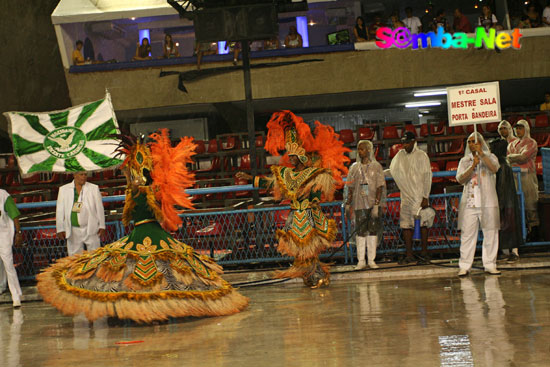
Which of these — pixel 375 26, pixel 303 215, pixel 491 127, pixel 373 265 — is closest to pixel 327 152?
pixel 303 215

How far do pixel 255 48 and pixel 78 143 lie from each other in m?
8.55

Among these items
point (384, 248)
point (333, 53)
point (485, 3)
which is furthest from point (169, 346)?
point (485, 3)

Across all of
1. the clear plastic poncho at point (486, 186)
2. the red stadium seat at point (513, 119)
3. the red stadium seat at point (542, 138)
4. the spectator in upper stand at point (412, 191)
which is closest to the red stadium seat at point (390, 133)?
the red stadium seat at point (513, 119)

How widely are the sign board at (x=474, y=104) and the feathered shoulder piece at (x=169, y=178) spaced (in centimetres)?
401

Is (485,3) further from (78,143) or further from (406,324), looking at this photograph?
(406,324)

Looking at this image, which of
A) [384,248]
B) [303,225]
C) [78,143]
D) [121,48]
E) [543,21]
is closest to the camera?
[303,225]

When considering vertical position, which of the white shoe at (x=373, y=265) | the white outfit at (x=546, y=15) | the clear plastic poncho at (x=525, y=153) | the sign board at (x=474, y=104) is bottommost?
the white shoe at (x=373, y=265)

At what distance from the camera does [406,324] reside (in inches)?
246

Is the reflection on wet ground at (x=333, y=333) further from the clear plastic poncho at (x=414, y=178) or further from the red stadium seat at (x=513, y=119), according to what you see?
the red stadium seat at (x=513, y=119)

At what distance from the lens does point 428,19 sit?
19.9m

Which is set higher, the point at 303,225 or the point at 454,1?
the point at 454,1

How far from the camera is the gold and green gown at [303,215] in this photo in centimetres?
872

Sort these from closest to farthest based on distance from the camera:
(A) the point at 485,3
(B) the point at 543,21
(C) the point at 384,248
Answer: (C) the point at 384,248 < (B) the point at 543,21 < (A) the point at 485,3

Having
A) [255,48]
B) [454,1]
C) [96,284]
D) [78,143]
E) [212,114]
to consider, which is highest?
[454,1]
